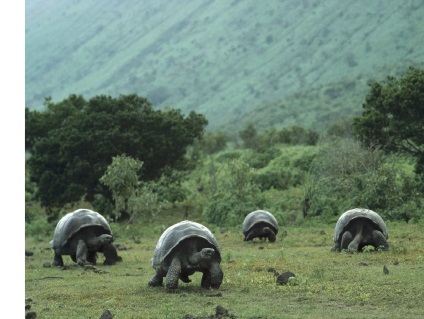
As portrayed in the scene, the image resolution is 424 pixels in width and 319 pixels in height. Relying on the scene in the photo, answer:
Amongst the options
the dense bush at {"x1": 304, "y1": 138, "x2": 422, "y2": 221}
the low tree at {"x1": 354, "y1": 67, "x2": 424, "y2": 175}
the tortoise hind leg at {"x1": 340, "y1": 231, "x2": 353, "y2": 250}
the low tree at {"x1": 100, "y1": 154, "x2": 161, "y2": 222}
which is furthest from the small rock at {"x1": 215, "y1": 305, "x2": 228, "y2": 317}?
the low tree at {"x1": 354, "y1": 67, "x2": 424, "y2": 175}

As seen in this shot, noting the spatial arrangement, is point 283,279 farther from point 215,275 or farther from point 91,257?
point 91,257

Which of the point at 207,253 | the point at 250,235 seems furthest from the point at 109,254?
the point at 250,235

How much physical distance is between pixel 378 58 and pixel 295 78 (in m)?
14.8

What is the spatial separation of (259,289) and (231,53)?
12609 centimetres

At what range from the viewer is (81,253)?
1575 cm

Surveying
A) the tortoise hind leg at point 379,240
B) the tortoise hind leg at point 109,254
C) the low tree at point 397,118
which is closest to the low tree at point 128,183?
the low tree at point 397,118

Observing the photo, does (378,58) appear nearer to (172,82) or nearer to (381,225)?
(172,82)

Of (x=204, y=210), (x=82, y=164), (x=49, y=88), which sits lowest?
(x=204, y=210)

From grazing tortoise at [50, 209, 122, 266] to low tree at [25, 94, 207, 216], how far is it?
1547 centimetres

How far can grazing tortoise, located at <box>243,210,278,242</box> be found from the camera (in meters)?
21.7

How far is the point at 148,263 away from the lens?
16.6 m

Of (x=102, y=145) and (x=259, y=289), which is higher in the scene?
(x=102, y=145)
